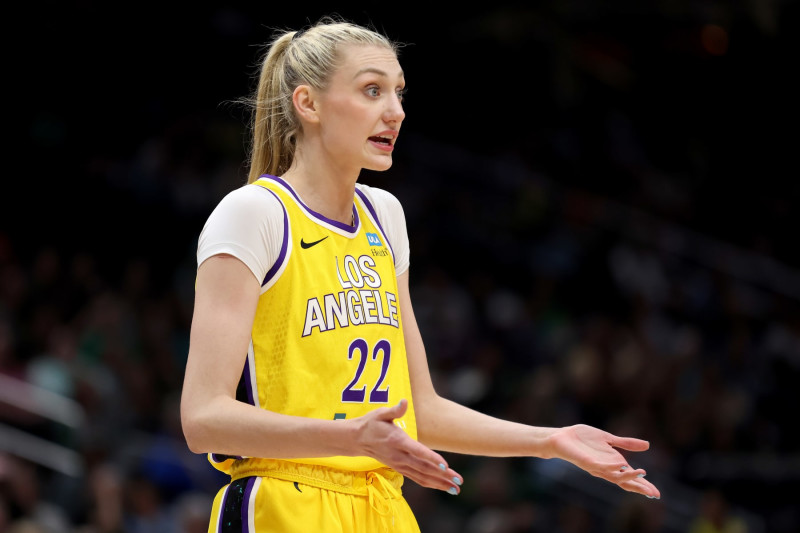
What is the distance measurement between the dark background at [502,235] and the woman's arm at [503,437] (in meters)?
3.93

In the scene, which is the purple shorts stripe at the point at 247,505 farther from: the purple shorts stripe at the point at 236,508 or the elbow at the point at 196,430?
the elbow at the point at 196,430

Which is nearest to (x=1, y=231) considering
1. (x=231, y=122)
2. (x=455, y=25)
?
(x=231, y=122)

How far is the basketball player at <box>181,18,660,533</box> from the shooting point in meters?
2.70

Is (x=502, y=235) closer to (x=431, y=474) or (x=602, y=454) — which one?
(x=602, y=454)

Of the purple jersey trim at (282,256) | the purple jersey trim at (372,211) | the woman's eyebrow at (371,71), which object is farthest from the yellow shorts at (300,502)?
the woman's eyebrow at (371,71)

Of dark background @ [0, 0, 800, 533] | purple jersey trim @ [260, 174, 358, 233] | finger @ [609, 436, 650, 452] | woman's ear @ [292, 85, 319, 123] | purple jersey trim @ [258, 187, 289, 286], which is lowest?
finger @ [609, 436, 650, 452]

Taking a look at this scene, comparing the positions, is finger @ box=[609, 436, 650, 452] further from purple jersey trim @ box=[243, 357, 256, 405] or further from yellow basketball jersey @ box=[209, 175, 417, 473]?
purple jersey trim @ box=[243, 357, 256, 405]

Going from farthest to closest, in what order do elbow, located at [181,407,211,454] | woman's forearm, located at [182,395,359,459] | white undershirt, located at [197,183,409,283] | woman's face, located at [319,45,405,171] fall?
woman's face, located at [319,45,405,171], white undershirt, located at [197,183,409,283], elbow, located at [181,407,211,454], woman's forearm, located at [182,395,359,459]

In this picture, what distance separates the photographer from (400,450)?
231 centimetres

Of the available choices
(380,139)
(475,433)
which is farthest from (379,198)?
(475,433)

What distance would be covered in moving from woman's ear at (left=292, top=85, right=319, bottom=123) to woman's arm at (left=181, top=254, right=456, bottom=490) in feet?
1.72

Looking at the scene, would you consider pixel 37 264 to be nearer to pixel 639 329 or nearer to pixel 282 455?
pixel 639 329

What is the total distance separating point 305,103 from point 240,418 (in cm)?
96

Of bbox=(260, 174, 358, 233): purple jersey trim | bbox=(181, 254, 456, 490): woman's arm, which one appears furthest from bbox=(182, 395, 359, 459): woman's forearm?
bbox=(260, 174, 358, 233): purple jersey trim
